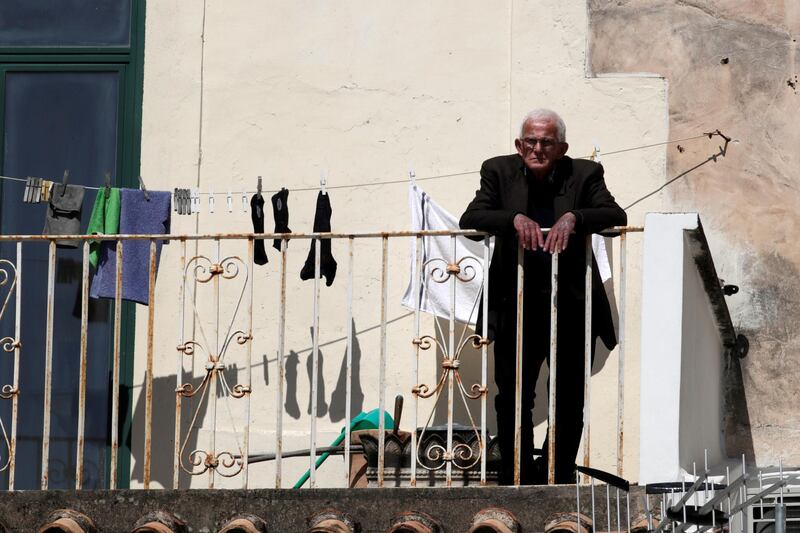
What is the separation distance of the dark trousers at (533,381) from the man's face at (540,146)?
0.56 metres

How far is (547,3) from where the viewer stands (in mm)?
9398

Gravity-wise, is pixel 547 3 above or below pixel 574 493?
above

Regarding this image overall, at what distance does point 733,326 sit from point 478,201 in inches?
89.1

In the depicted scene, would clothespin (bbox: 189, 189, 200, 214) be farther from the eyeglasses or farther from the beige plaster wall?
the eyeglasses

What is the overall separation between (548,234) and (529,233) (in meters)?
0.09

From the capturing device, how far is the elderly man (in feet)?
24.3

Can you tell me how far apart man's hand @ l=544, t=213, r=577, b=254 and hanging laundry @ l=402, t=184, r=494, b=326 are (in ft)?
4.78

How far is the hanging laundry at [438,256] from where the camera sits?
28.5 feet

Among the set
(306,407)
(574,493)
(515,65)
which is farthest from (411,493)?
(515,65)

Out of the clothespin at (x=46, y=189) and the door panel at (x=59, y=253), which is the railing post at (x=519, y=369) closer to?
the clothespin at (x=46, y=189)

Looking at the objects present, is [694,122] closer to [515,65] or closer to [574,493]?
[515,65]

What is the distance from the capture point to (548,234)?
7.16 metres

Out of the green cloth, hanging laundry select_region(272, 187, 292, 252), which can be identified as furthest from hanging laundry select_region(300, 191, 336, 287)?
the green cloth

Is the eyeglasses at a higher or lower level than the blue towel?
higher
